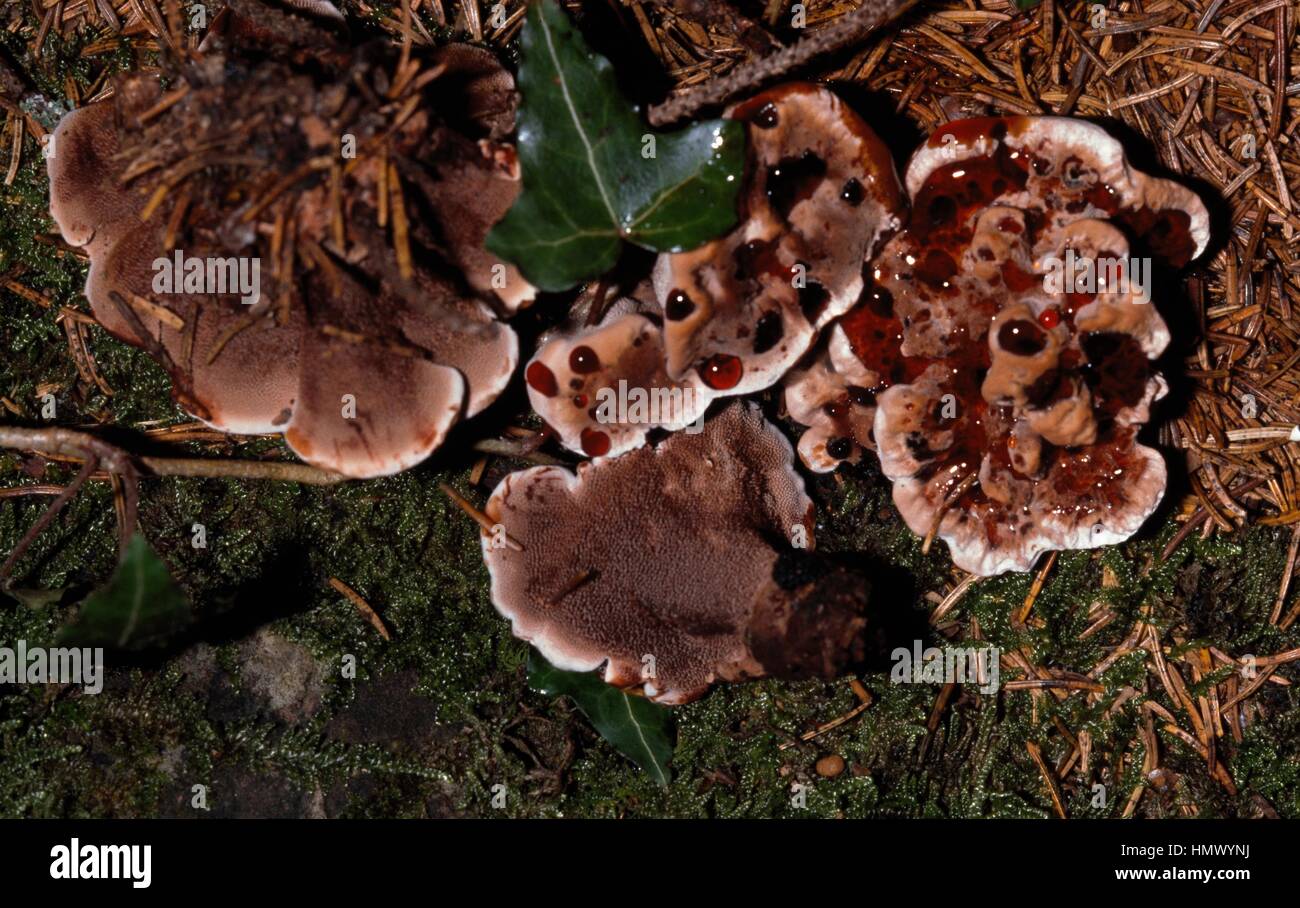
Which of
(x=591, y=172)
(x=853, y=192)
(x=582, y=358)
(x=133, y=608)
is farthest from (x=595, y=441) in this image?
(x=133, y=608)

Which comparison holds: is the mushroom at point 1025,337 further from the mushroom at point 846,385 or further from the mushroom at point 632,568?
the mushroom at point 632,568

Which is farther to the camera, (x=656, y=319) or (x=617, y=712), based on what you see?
(x=617, y=712)

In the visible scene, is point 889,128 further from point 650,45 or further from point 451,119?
point 451,119

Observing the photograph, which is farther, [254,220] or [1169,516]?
[1169,516]

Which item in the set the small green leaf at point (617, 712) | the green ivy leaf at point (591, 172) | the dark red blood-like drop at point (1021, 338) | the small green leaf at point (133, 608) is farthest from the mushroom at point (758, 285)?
the small green leaf at point (133, 608)

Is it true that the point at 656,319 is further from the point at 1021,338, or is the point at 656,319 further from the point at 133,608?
the point at 133,608
